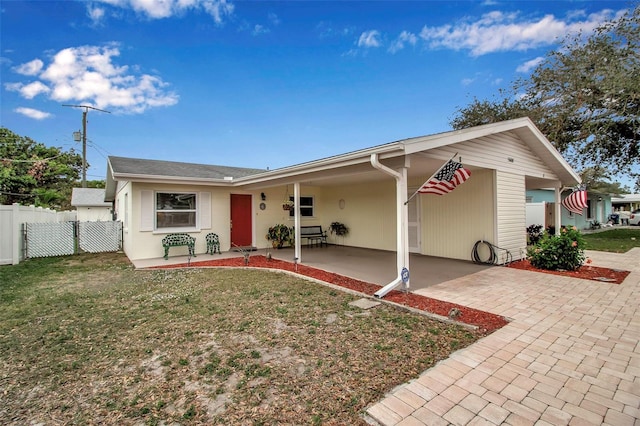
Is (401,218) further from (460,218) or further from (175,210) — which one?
(175,210)

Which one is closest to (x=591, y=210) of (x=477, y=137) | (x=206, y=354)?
(x=477, y=137)

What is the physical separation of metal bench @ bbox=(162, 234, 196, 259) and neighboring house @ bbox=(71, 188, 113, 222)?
15.4 meters

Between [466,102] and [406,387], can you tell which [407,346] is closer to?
[406,387]

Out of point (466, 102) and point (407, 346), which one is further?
point (466, 102)

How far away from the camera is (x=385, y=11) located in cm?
977

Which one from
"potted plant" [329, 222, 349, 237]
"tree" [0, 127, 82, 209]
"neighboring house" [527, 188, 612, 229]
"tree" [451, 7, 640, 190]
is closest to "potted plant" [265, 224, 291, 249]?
"potted plant" [329, 222, 349, 237]

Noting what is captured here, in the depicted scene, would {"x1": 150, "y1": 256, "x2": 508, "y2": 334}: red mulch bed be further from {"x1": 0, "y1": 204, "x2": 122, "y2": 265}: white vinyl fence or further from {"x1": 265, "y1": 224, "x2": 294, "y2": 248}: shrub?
{"x1": 0, "y1": 204, "x2": 122, "y2": 265}: white vinyl fence

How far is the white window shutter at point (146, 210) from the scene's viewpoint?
9.23 meters

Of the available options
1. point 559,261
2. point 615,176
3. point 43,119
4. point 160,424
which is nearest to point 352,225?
point 559,261

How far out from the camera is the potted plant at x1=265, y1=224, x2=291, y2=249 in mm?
11641

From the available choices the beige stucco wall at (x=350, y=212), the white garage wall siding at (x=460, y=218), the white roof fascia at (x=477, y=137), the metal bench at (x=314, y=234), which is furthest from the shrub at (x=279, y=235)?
the white roof fascia at (x=477, y=137)

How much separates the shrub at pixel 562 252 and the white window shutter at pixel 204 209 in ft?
32.1

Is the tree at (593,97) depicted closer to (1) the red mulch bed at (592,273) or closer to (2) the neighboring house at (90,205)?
(1) the red mulch bed at (592,273)

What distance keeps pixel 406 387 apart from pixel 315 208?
10519mm
